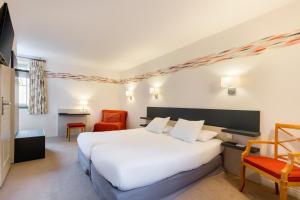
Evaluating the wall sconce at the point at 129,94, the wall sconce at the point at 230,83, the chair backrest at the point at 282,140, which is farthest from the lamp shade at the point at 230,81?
the wall sconce at the point at 129,94

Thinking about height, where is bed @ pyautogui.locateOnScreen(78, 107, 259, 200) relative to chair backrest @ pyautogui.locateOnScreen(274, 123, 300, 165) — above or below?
below

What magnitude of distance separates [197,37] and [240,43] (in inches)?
34.2

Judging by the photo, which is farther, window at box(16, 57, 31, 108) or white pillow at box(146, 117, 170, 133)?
window at box(16, 57, 31, 108)

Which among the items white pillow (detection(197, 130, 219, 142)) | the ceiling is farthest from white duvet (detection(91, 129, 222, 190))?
the ceiling

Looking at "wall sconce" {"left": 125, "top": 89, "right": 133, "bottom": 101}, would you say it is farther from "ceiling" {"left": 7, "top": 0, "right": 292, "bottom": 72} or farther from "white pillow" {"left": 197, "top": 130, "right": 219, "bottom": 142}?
"white pillow" {"left": 197, "top": 130, "right": 219, "bottom": 142}

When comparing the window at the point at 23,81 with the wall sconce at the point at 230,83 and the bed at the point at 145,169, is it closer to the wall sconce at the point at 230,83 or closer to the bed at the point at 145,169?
the bed at the point at 145,169

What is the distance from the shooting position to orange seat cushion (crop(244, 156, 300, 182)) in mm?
1712

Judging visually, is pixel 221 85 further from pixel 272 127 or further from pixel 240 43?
pixel 272 127

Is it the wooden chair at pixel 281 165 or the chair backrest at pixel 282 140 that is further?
the chair backrest at pixel 282 140

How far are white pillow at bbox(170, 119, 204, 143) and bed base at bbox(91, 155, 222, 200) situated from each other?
1.70ft

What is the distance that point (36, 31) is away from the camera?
3.17m

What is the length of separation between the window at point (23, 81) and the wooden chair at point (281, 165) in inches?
237

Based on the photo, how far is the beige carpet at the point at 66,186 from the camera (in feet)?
6.79

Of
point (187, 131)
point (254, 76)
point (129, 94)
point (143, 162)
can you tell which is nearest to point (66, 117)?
point (129, 94)
